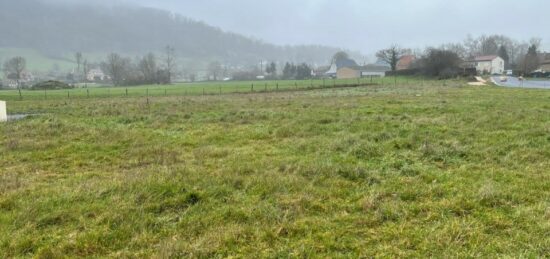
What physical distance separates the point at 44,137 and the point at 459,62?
75557 mm

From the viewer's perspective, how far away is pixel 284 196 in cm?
559

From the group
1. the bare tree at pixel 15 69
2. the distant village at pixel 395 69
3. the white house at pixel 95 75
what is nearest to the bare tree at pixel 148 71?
the distant village at pixel 395 69

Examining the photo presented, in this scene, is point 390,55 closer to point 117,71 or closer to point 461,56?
point 461,56

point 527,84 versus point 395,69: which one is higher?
point 395,69

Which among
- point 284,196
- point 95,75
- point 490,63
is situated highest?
point 95,75

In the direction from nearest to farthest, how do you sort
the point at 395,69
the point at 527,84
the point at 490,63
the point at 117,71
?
1. the point at 527,84
2. the point at 395,69
3. the point at 490,63
4. the point at 117,71

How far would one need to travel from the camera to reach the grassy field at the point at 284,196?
4090mm

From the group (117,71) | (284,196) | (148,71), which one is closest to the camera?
(284,196)

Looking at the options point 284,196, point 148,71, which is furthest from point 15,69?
point 284,196

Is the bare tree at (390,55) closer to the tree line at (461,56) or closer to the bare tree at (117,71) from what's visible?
the tree line at (461,56)

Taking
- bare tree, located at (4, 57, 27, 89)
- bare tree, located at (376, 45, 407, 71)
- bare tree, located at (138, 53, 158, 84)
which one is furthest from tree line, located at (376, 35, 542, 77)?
bare tree, located at (4, 57, 27, 89)

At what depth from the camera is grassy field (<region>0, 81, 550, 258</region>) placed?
161 inches

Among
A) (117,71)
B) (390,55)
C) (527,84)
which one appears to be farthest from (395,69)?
(117,71)

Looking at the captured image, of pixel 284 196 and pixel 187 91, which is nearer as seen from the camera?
pixel 284 196
